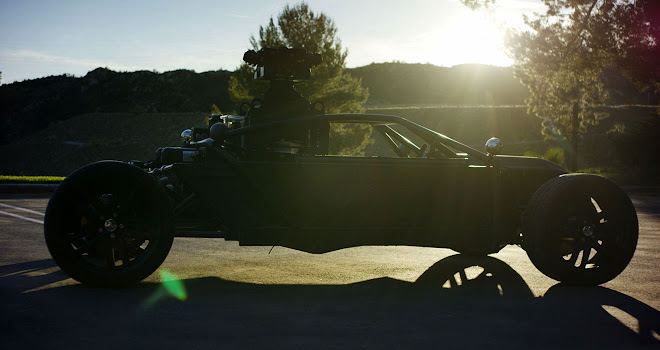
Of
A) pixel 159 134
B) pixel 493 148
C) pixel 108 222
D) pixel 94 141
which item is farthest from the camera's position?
pixel 159 134

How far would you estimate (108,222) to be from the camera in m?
4.74

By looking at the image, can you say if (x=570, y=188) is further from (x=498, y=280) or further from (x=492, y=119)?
(x=492, y=119)

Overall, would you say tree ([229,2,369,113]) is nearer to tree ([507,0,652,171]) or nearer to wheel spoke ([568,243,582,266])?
tree ([507,0,652,171])

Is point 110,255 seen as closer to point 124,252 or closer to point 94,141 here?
point 124,252

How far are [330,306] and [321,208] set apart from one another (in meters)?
0.92

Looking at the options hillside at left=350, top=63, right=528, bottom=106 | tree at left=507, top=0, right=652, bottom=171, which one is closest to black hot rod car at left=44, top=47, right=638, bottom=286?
tree at left=507, top=0, right=652, bottom=171

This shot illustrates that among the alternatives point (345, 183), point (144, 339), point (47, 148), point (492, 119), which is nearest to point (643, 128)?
point (492, 119)

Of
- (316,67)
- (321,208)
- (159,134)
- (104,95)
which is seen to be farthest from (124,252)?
(104,95)

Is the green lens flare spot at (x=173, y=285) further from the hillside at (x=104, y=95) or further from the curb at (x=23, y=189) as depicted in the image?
the hillside at (x=104, y=95)

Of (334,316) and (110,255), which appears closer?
(334,316)

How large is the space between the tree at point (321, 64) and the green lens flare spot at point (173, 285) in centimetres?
2397

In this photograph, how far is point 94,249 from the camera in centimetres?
479

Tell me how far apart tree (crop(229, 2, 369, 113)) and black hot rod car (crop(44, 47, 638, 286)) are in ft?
79.3

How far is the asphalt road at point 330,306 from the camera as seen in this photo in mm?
3617
